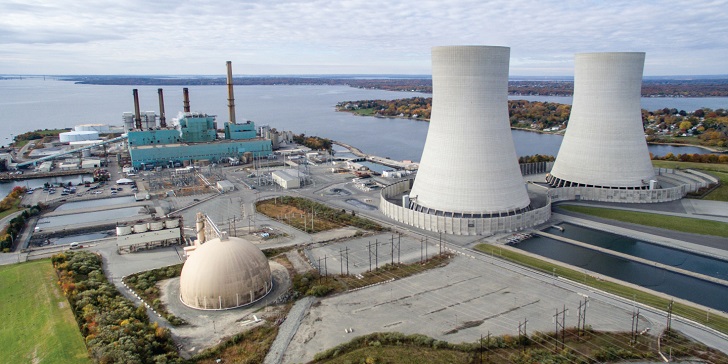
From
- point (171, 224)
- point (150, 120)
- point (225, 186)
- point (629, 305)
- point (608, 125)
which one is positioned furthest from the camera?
point (150, 120)

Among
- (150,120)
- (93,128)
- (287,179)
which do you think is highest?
(150,120)

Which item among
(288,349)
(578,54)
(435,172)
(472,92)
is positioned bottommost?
(288,349)

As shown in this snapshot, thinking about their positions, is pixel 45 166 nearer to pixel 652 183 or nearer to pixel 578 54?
pixel 578 54

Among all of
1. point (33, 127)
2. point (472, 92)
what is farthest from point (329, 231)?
point (33, 127)

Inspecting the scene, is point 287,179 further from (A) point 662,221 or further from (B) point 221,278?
(A) point 662,221

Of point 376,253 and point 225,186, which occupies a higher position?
point 225,186

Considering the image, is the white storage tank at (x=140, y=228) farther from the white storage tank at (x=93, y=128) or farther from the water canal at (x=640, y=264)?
the white storage tank at (x=93, y=128)

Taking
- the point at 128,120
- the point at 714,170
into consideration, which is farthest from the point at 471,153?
the point at 128,120

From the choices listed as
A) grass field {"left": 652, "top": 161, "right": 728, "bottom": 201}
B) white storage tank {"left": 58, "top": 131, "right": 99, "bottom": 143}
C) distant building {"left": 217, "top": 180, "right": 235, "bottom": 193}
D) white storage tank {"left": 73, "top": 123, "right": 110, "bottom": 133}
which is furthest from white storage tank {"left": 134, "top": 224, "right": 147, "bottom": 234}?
white storage tank {"left": 73, "top": 123, "right": 110, "bottom": 133}
